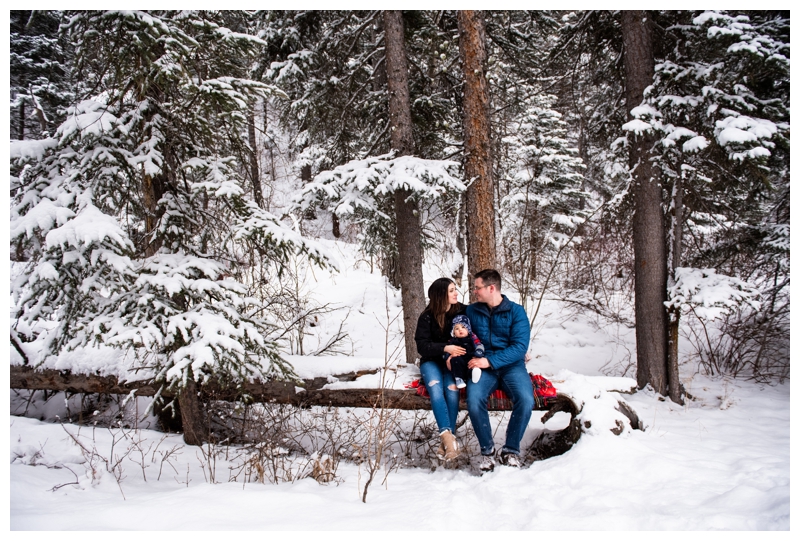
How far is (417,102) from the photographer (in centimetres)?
691

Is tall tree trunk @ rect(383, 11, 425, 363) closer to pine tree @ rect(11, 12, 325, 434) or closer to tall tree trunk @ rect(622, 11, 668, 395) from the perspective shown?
pine tree @ rect(11, 12, 325, 434)

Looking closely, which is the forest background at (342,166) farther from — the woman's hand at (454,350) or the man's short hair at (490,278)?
the woman's hand at (454,350)

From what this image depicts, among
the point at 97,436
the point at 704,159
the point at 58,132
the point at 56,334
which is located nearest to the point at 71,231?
the point at 58,132

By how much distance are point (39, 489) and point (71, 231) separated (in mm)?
1950

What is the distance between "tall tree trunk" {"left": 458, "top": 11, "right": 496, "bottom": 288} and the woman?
5.19ft

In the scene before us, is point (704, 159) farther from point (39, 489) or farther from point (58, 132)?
point (39, 489)

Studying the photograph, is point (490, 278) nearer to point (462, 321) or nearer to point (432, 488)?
point (462, 321)

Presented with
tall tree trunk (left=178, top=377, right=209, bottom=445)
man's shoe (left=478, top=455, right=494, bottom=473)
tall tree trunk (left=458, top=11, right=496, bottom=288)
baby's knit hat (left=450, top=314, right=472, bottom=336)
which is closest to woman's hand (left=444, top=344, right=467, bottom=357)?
baby's knit hat (left=450, top=314, right=472, bottom=336)

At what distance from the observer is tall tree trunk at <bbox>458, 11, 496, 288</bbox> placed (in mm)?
5672

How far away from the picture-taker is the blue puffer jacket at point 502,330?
405cm

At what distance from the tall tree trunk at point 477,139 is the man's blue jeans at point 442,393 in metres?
1.99

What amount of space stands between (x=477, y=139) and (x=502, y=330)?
2857mm

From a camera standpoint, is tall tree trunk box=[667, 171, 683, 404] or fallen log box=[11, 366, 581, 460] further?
tall tree trunk box=[667, 171, 683, 404]

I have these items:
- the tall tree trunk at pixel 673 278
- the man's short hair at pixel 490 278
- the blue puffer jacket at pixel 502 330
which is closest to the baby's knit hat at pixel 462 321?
the blue puffer jacket at pixel 502 330
